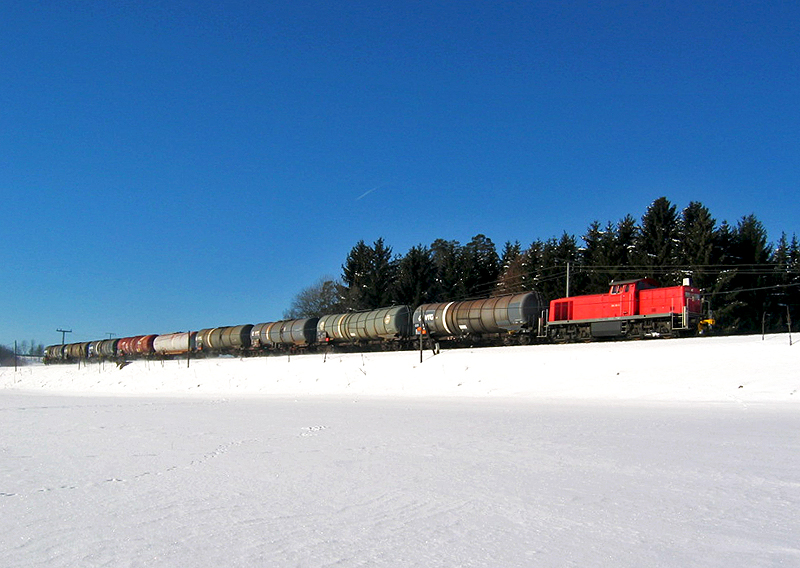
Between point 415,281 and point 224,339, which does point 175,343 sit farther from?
point 415,281

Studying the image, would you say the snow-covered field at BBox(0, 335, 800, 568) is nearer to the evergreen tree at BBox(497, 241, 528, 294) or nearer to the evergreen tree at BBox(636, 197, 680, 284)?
the evergreen tree at BBox(636, 197, 680, 284)

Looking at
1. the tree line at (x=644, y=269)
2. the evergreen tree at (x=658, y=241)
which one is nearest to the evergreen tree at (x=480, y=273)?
the tree line at (x=644, y=269)

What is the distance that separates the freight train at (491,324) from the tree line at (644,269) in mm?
8870

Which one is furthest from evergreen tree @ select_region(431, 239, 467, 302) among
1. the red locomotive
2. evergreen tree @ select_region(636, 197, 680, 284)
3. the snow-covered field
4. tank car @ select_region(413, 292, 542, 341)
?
the snow-covered field

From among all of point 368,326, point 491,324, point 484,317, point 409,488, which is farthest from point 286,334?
point 409,488

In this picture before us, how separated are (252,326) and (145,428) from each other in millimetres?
42829

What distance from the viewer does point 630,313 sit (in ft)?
97.3

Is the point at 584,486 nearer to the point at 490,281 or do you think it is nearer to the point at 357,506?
the point at 357,506

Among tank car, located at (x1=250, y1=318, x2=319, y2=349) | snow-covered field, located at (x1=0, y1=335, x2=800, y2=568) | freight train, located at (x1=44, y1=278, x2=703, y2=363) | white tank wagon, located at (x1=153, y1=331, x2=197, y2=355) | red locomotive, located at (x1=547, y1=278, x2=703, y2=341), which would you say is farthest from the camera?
white tank wagon, located at (x1=153, y1=331, x2=197, y2=355)

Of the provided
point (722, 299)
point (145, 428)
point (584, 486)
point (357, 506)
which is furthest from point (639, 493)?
point (722, 299)

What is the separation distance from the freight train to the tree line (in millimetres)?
8870

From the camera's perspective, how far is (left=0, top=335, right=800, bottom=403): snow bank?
17.2 metres

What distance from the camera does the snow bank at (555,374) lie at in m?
17.2

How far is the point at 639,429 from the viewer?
10.2 meters
